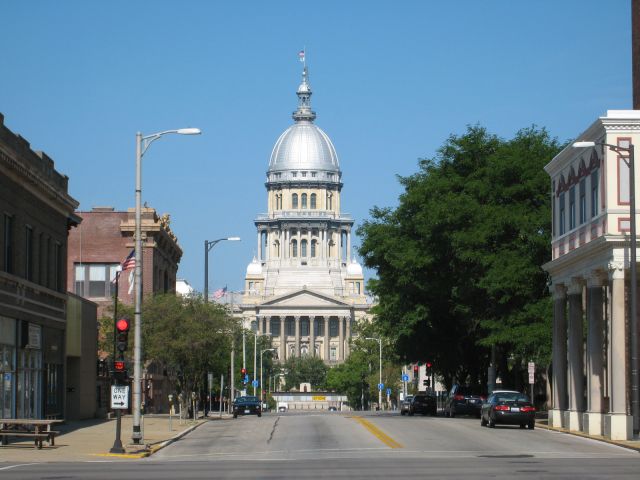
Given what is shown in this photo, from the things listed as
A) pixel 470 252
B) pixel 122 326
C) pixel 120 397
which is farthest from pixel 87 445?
pixel 470 252

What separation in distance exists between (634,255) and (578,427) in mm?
10285

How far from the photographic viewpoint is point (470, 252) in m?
61.0

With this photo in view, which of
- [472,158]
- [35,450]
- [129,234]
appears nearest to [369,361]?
[129,234]

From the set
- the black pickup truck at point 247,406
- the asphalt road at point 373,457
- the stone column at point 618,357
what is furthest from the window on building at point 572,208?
the black pickup truck at point 247,406

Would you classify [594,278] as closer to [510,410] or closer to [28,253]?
[510,410]

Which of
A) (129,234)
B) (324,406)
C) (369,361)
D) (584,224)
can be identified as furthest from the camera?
(324,406)

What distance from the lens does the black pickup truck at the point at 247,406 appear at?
78.9 meters

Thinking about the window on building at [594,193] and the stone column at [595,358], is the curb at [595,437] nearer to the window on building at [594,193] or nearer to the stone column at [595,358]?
the stone column at [595,358]

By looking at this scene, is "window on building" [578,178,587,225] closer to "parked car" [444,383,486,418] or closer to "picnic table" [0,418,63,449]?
"parked car" [444,383,486,418]

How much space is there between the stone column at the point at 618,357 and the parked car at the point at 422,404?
31.9 metres

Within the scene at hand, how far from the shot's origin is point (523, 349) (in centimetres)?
5966

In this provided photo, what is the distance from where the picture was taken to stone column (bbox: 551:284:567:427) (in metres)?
51.0

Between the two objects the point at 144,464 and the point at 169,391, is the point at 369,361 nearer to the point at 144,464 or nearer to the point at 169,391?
the point at 169,391

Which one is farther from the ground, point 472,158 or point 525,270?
point 472,158
